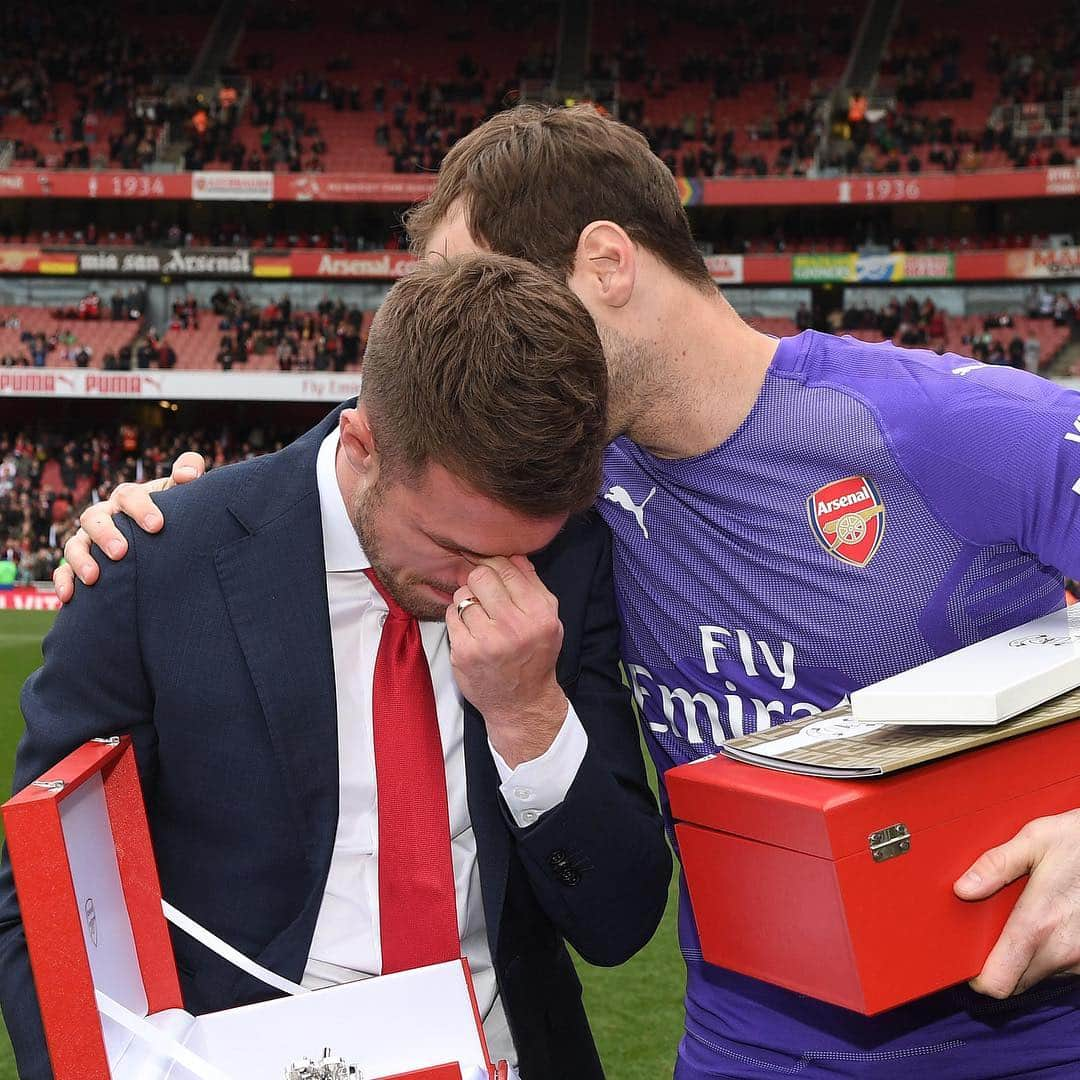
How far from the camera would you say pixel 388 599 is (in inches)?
79.4

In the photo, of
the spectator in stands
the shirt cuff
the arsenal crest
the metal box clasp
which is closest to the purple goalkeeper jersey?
the arsenal crest

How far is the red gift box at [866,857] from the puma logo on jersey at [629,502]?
626mm

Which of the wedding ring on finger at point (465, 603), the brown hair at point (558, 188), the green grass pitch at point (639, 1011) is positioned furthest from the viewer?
the green grass pitch at point (639, 1011)

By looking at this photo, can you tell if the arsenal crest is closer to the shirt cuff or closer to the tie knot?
the shirt cuff

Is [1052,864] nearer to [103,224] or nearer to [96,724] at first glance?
[96,724]

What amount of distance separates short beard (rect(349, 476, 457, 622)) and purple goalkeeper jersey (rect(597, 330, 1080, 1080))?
46cm

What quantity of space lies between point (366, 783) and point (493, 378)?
661 mm

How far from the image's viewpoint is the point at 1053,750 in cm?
166

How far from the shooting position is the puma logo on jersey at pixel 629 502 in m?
2.27

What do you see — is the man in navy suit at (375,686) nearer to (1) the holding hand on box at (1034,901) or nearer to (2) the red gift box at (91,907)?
(2) the red gift box at (91,907)

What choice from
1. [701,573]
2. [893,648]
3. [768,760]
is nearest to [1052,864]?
[768,760]

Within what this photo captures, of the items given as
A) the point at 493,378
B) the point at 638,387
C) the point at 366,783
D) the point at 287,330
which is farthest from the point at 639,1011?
the point at 287,330

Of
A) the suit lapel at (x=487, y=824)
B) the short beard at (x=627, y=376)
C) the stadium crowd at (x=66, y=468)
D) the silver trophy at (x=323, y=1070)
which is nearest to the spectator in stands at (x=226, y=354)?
the stadium crowd at (x=66, y=468)

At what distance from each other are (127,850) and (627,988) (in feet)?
11.7
